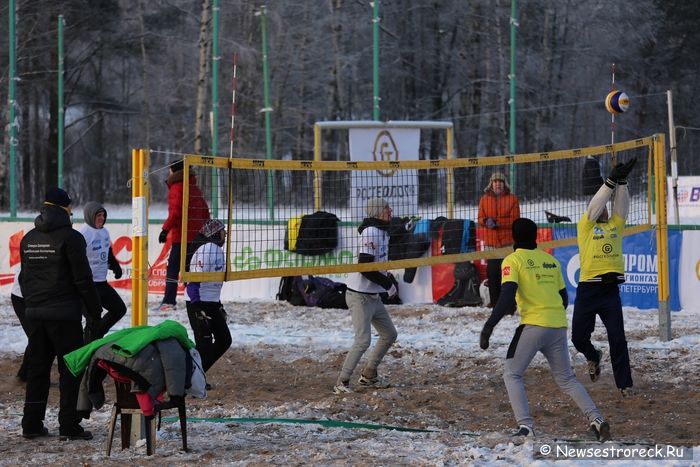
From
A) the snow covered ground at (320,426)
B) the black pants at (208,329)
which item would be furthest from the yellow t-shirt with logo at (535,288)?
the black pants at (208,329)

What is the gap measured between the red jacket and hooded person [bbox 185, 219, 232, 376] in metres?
2.16

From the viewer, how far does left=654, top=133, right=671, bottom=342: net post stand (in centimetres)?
1191

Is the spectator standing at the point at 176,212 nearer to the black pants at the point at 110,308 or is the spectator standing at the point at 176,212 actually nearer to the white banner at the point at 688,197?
the black pants at the point at 110,308

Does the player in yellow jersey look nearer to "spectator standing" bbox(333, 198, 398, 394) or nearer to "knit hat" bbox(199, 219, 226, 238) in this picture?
"spectator standing" bbox(333, 198, 398, 394)

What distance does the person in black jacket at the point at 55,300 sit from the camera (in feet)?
25.9

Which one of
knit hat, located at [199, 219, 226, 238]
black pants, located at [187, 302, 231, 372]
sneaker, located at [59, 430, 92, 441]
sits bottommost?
sneaker, located at [59, 430, 92, 441]

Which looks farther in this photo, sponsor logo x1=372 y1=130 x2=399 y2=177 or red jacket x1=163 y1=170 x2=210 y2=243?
sponsor logo x1=372 y1=130 x2=399 y2=177

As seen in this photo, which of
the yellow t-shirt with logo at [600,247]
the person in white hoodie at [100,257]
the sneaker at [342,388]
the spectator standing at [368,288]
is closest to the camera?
the yellow t-shirt with logo at [600,247]

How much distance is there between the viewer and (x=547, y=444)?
278 inches

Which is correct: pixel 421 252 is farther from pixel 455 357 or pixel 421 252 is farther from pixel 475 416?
pixel 475 416

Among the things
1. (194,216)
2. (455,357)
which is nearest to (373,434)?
(455,357)

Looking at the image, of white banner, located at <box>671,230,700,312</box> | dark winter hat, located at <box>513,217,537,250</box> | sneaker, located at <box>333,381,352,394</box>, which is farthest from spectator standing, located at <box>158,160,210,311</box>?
white banner, located at <box>671,230,700,312</box>

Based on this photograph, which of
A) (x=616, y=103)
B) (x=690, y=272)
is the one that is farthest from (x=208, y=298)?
(x=690, y=272)

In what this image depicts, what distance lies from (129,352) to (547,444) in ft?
9.16
